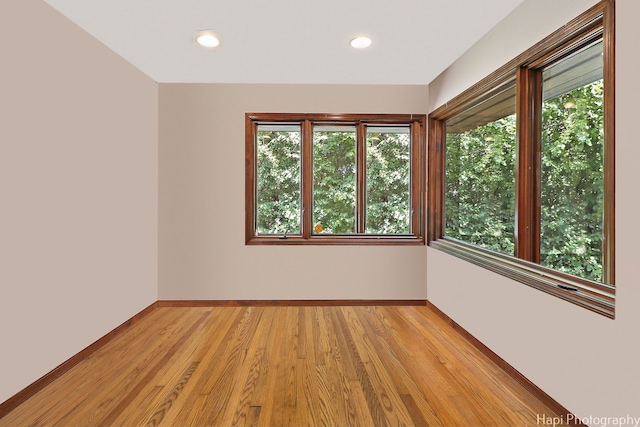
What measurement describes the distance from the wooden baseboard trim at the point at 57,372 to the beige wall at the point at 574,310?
3023mm

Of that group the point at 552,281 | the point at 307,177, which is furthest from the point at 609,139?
the point at 307,177

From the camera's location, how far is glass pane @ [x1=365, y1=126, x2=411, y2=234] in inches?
150

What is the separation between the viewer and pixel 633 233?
140 cm

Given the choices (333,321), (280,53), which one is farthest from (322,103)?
(333,321)

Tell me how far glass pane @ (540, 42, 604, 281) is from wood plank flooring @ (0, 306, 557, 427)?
90 cm

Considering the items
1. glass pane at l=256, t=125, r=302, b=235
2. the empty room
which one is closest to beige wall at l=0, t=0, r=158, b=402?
the empty room

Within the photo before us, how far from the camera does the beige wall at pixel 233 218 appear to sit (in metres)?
3.62

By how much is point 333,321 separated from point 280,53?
99.3 inches

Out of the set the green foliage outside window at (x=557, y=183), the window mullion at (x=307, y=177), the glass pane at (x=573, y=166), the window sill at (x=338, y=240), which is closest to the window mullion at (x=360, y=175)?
the window sill at (x=338, y=240)

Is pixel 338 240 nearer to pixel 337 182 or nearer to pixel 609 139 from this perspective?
pixel 337 182

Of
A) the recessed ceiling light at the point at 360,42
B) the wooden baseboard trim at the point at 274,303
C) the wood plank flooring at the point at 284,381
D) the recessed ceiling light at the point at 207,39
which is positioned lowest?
the wood plank flooring at the point at 284,381

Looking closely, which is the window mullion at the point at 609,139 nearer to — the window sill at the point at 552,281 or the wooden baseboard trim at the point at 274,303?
the window sill at the point at 552,281

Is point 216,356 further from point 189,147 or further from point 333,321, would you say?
point 189,147

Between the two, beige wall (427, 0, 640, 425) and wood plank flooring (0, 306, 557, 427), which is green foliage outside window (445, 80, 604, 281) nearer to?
beige wall (427, 0, 640, 425)
